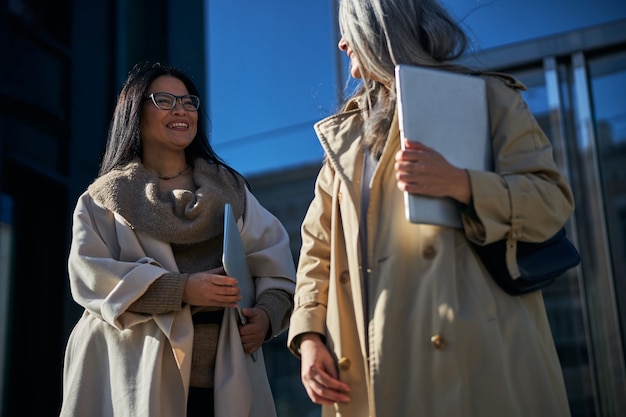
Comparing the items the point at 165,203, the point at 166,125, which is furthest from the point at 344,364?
the point at 166,125

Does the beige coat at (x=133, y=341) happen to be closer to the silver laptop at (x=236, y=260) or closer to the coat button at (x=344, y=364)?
the silver laptop at (x=236, y=260)

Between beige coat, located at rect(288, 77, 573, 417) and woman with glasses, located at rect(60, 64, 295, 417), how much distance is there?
599mm

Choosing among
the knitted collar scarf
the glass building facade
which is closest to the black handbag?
the knitted collar scarf

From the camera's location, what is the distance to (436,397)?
1.98 meters

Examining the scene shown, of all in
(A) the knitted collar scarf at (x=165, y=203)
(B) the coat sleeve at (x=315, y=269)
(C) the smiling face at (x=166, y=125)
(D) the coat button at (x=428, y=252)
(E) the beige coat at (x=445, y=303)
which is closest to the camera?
(E) the beige coat at (x=445, y=303)

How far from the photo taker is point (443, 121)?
7.02ft

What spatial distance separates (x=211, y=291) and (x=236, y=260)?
14 centimetres

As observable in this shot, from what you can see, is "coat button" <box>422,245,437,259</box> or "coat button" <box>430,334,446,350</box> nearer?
"coat button" <box>430,334,446,350</box>

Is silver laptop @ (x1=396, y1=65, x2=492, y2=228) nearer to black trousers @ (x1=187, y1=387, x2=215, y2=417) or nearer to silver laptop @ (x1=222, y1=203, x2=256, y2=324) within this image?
silver laptop @ (x1=222, y1=203, x2=256, y2=324)

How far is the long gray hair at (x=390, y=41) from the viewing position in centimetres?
231

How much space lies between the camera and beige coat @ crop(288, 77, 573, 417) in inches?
78.6

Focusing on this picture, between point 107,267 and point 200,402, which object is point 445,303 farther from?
point 107,267

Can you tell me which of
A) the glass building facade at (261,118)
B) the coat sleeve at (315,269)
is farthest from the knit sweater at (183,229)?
the glass building facade at (261,118)

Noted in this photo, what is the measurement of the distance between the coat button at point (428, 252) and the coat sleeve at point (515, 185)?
10cm
